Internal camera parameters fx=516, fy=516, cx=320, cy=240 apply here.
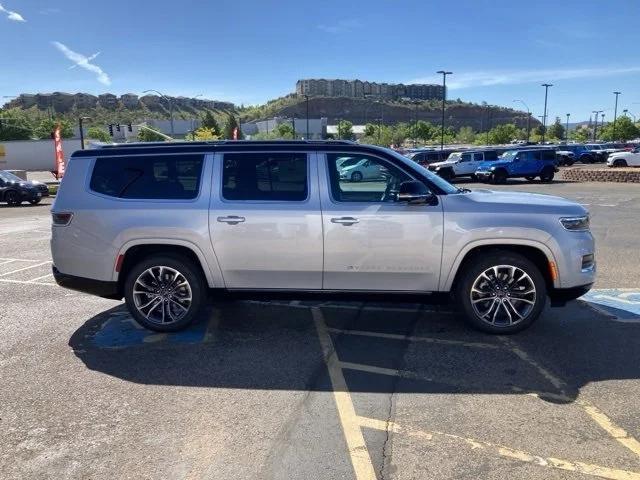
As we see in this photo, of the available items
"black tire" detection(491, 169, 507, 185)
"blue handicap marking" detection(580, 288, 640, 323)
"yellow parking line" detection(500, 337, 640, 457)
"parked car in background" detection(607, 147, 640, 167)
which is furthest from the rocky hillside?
"yellow parking line" detection(500, 337, 640, 457)

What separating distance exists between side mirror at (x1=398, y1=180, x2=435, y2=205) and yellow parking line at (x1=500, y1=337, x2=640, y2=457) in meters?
1.57

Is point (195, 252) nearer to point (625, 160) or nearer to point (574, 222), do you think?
point (574, 222)

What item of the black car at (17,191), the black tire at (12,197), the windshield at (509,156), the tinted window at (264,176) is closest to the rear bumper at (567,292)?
the tinted window at (264,176)

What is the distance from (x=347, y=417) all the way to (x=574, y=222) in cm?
285

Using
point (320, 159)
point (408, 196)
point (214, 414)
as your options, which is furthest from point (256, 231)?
point (214, 414)

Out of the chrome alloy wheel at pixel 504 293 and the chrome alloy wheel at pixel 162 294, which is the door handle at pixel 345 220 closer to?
the chrome alloy wheel at pixel 504 293

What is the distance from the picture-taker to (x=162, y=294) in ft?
16.7

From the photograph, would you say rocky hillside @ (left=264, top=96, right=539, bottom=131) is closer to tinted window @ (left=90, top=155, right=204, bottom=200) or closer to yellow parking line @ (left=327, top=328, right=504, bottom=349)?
tinted window @ (left=90, top=155, right=204, bottom=200)

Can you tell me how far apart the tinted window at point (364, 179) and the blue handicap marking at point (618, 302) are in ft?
9.42

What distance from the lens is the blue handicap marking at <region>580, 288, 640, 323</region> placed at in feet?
18.3

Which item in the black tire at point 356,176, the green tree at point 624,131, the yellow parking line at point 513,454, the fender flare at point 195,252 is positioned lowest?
the yellow parking line at point 513,454

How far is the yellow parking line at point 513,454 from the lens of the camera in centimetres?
285

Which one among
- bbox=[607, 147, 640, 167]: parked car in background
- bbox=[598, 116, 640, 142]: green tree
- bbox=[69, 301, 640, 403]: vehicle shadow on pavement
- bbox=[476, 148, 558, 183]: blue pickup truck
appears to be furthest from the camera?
bbox=[598, 116, 640, 142]: green tree

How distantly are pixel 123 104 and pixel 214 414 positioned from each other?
7584 inches
